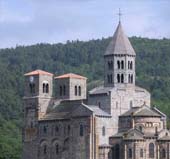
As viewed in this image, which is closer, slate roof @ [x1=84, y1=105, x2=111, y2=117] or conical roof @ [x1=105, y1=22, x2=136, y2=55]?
slate roof @ [x1=84, y1=105, x2=111, y2=117]

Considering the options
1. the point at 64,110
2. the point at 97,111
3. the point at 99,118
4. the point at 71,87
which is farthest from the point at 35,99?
the point at 99,118

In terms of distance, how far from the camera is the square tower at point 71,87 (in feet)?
369

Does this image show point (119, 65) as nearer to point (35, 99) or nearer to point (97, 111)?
point (97, 111)

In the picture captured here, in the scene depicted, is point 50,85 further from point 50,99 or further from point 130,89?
point 130,89

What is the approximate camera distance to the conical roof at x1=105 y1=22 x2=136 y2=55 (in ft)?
357

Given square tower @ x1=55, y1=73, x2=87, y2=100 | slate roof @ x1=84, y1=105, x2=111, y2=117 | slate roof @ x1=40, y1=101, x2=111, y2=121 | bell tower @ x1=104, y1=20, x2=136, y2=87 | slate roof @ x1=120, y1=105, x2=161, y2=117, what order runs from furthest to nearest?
square tower @ x1=55, y1=73, x2=87, y2=100 < bell tower @ x1=104, y1=20, x2=136, y2=87 < slate roof @ x1=40, y1=101, x2=111, y2=121 < slate roof @ x1=84, y1=105, x2=111, y2=117 < slate roof @ x1=120, y1=105, x2=161, y2=117

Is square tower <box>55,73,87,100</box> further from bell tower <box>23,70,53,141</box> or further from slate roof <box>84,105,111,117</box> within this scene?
slate roof <box>84,105,111,117</box>

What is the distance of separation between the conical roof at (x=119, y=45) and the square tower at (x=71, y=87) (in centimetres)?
570

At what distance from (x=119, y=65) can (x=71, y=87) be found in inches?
280

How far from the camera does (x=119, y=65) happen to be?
10862 centimetres

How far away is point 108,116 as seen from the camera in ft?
347

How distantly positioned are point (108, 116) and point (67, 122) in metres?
5.43

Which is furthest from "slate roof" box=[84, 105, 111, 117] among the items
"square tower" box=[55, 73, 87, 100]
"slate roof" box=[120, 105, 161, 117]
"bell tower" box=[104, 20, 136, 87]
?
"square tower" box=[55, 73, 87, 100]

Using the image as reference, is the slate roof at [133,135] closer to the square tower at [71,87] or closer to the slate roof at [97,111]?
the slate roof at [97,111]
